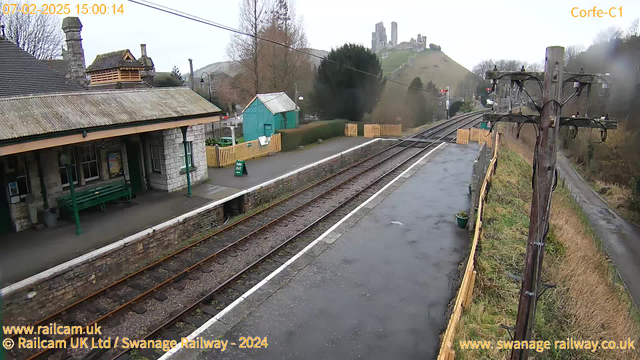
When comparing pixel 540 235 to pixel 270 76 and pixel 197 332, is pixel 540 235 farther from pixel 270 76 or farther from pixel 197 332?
pixel 270 76

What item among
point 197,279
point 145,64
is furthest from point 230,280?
point 145,64

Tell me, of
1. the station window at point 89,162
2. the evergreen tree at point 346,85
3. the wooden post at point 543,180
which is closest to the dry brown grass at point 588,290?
the wooden post at point 543,180

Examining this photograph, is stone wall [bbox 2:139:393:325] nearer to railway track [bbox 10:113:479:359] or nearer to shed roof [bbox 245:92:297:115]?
railway track [bbox 10:113:479:359]

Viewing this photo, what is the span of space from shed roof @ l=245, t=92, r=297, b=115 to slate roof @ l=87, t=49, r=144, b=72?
408 inches

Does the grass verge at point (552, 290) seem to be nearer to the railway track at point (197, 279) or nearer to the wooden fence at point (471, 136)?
the railway track at point (197, 279)

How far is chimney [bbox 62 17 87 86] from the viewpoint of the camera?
16.4m

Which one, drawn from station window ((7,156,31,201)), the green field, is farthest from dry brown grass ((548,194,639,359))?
the green field

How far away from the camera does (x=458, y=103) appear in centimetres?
6175

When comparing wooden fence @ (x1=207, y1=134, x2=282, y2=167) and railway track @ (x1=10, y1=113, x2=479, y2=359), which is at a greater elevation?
wooden fence @ (x1=207, y1=134, x2=282, y2=167)

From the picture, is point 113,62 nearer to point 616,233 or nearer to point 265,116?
point 265,116

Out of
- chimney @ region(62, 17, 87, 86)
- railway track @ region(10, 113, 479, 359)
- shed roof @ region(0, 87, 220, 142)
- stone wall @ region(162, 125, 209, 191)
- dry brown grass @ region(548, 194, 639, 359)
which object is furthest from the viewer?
chimney @ region(62, 17, 87, 86)

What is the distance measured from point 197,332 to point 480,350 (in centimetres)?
490

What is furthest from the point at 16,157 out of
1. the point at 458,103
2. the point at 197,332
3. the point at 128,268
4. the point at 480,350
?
the point at 458,103

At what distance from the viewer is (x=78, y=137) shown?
1082 cm
